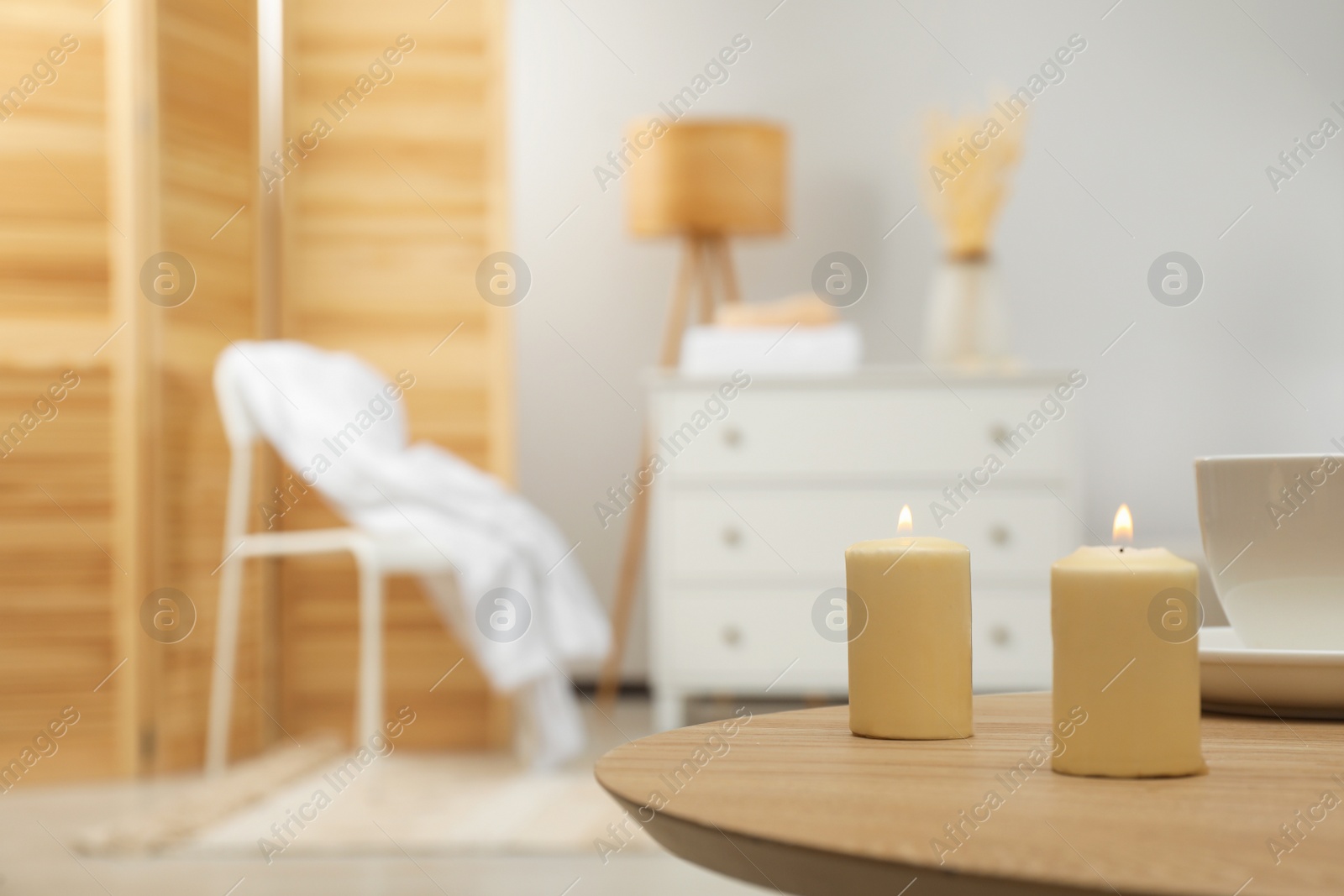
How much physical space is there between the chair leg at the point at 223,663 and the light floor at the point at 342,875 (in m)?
0.46

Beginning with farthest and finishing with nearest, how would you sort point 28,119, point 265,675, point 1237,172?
point 1237,172
point 265,675
point 28,119

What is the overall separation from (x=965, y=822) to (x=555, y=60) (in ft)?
10.5

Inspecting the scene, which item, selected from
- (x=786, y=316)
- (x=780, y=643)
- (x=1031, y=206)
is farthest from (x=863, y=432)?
(x=1031, y=206)

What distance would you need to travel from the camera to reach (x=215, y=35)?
99.3 inches

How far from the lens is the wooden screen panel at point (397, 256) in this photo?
2.76 m

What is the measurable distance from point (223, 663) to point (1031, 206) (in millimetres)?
2238

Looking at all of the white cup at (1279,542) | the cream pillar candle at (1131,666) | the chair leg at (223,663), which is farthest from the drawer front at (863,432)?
the cream pillar candle at (1131,666)

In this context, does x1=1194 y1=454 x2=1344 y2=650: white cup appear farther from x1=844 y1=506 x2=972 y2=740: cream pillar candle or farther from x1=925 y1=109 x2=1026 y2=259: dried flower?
x1=925 y1=109 x2=1026 y2=259: dried flower

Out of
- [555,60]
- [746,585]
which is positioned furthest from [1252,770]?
[555,60]

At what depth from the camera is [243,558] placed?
256 centimetres

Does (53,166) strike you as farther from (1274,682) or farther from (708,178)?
(1274,682)

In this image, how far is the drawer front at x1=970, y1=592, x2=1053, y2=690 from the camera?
255cm

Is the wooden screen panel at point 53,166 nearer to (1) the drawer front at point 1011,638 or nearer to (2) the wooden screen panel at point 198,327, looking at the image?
(2) the wooden screen panel at point 198,327

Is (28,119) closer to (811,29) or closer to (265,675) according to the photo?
(265,675)
